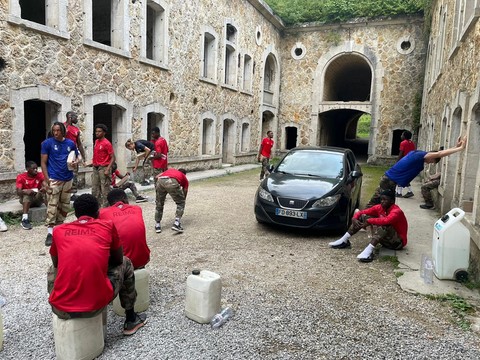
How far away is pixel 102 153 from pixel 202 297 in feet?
17.0

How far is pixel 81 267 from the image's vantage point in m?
2.88

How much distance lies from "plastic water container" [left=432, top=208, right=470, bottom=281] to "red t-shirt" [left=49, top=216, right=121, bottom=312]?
4.06 metres

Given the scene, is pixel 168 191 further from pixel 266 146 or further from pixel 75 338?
pixel 266 146

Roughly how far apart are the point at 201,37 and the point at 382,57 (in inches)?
459

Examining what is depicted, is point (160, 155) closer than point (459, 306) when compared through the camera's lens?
No

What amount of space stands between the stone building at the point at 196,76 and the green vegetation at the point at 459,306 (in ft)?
28.2

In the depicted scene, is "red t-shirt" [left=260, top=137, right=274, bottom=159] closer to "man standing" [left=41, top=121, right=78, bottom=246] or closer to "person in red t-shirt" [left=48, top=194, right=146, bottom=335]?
"man standing" [left=41, top=121, right=78, bottom=246]

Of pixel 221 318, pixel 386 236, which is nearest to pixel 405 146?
pixel 386 236

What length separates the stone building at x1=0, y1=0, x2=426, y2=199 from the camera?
28.8 ft

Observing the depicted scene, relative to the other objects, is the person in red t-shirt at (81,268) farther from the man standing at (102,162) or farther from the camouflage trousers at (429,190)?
the camouflage trousers at (429,190)

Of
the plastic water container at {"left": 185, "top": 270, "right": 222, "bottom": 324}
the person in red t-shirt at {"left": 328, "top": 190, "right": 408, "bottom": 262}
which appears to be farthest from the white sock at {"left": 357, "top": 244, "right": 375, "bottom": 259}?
the plastic water container at {"left": 185, "top": 270, "right": 222, "bottom": 324}

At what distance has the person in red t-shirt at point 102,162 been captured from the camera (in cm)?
770

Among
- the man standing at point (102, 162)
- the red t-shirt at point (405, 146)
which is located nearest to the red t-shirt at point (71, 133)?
the man standing at point (102, 162)

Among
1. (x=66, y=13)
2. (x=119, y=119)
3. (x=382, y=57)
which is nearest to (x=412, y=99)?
Answer: (x=382, y=57)
